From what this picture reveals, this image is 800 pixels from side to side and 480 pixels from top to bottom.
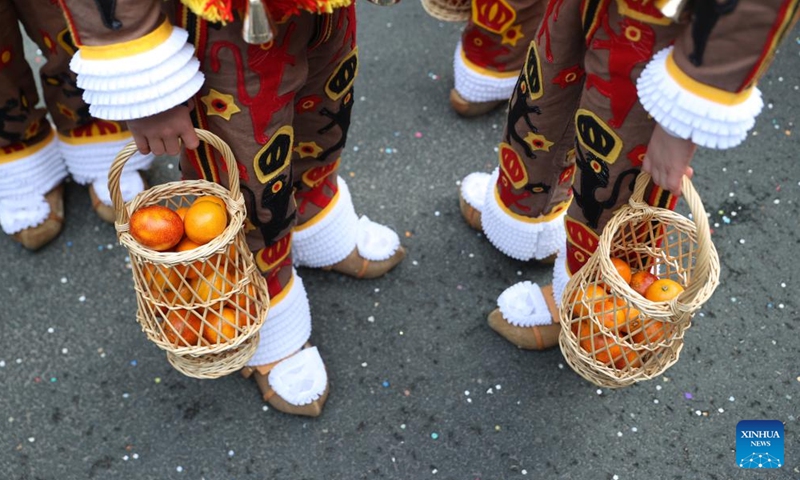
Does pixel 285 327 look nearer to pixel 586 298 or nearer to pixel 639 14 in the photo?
pixel 586 298

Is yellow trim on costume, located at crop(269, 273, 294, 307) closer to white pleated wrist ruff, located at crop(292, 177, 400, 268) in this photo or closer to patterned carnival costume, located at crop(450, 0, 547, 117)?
white pleated wrist ruff, located at crop(292, 177, 400, 268)

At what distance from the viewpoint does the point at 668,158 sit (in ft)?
3.66

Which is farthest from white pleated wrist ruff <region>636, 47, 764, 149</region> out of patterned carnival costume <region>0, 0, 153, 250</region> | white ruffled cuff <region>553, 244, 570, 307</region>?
patterned carnival costume <region>0, 0, 153, 250</region>

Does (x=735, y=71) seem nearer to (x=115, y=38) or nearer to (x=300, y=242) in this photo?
(x=115, y=38)

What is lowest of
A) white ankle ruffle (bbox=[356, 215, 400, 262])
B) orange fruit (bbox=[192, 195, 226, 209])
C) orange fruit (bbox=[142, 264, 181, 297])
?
white ankle ruffle (bbox=[356, 215, 400, 262])

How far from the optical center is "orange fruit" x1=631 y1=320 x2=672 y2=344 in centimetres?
133

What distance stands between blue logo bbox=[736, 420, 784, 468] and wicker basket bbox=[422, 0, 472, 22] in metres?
1.33

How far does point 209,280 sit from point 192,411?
0.51m

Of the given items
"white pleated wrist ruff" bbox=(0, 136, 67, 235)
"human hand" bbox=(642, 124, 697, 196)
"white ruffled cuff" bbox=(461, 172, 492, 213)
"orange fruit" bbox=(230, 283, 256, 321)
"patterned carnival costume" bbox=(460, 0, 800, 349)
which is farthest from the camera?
"white ruffled cuff" bbox=(461, 172, 492, 213)

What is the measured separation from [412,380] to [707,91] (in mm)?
1016

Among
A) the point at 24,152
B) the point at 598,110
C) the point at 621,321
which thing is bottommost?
the point at 24,152

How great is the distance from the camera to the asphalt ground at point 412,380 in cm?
162

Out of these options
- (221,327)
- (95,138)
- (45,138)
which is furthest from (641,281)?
(45,138)

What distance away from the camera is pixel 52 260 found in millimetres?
1947
